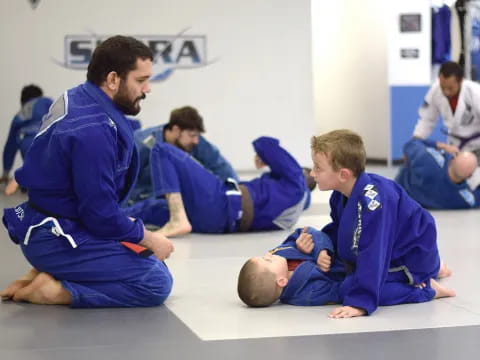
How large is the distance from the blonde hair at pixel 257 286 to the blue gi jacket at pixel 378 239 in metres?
0.30

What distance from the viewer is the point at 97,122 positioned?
3.56 meters

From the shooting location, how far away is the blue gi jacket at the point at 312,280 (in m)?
3.76

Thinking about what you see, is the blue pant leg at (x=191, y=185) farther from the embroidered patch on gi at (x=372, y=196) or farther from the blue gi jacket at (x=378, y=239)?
the embroidered patch on gi at (x=372, y=196)

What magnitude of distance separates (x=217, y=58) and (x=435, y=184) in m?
5.59

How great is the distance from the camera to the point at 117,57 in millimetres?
3611

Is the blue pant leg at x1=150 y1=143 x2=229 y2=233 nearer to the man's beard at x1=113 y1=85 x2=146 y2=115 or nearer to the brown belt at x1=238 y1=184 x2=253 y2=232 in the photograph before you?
the brown belt at x1=238 y1=184 x2=253 y2=232

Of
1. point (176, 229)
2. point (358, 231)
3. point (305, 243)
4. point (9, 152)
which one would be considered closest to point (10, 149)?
point (9, 152)

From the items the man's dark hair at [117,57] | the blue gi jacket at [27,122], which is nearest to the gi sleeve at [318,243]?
the man's dark hair at [117,57]

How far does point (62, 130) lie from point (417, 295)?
64.0 inches

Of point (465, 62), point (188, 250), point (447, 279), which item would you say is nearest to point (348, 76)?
point (465, 62)

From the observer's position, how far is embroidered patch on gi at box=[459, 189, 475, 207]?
767cm

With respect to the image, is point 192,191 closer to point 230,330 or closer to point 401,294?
point 401,294

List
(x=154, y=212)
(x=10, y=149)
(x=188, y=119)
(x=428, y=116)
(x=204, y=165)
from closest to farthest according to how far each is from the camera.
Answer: (x=154, y=212) < (x=188, y=119) < (x=204, y=165) < (x=428, y=116) < (x=10, y=149)

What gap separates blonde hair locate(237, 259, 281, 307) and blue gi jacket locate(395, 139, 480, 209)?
428 centimetres
